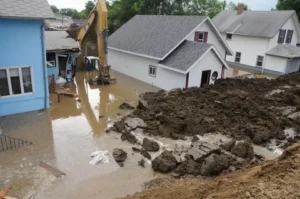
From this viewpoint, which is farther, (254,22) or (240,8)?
(240,8)

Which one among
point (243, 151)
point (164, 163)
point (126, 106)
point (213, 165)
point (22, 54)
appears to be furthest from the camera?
point (126, 106)

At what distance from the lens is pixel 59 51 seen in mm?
17719

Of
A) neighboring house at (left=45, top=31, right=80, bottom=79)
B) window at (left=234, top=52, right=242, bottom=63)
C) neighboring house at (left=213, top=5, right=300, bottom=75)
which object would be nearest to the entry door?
neighboring house at (left=45, top=31, right=80, bottom=79)

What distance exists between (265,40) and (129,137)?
69.6 ft

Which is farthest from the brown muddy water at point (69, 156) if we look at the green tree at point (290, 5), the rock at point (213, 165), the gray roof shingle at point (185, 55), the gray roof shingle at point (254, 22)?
the green tree at point (290, 5)

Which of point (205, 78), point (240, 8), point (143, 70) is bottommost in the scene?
point (205, 78)

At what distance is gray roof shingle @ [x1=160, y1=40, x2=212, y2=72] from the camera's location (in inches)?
684

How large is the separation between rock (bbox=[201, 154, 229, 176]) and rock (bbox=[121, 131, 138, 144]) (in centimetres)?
338

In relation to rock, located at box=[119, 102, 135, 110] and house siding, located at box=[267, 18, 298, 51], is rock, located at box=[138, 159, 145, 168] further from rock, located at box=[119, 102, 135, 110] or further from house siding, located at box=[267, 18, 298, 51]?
house siding, located at box=[267, 18, 298, 51]

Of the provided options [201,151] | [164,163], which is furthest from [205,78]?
[164,163]

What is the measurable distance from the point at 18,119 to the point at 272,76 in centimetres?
2268

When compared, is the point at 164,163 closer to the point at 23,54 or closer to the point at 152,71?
the point at 23,54

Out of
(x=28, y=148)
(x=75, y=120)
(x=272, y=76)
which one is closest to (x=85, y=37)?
(x=75, y=120)

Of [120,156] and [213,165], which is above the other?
[213,165]
